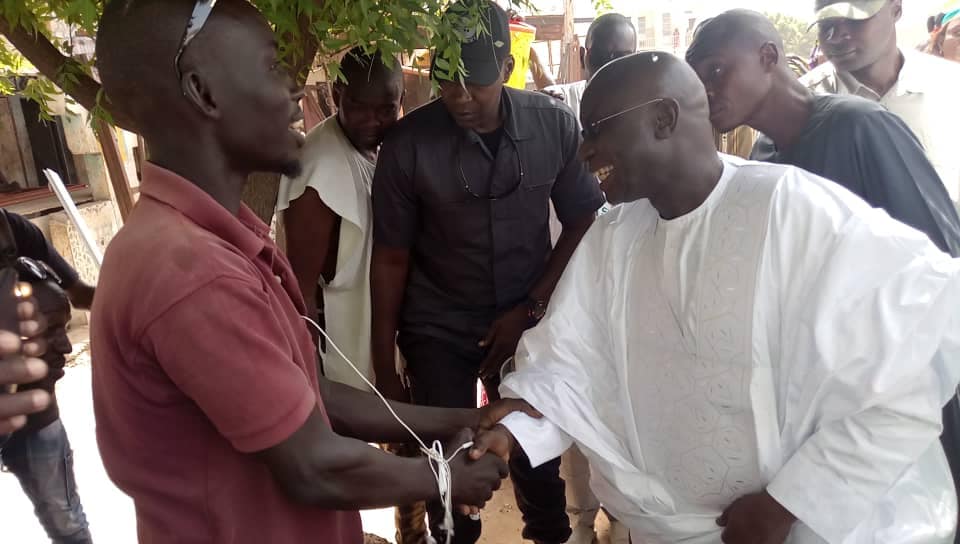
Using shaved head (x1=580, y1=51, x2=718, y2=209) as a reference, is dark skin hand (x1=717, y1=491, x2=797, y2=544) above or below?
below

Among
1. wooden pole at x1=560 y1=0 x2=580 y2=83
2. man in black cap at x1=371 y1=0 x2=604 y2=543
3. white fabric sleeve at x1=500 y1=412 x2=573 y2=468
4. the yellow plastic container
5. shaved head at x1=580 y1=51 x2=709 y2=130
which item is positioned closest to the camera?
shaved head at x1=580 y1=51 x2=709 y2=130

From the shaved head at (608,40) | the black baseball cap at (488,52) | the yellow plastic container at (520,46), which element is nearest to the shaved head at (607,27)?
the shaved head at (608,40)

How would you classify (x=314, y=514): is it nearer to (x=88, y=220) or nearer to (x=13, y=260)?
(x=13, y=260)

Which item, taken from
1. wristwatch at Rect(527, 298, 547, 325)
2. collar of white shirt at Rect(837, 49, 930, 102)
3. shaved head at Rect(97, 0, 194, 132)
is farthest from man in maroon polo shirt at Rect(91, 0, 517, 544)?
collar of white shirt at Rect(837, 49, 930, 102)

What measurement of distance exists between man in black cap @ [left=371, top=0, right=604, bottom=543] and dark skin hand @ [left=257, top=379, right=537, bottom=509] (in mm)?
718

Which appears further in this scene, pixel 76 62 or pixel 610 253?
pixel 610 253

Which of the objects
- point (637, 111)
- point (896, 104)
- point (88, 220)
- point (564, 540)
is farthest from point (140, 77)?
point (88, 220)

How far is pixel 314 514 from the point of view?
1467mm

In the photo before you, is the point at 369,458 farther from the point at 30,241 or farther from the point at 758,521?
the point at 30,241

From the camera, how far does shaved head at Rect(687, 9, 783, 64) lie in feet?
7.41

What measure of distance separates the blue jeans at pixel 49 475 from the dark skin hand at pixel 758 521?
2895 millimetres

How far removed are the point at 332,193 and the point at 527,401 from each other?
114cm

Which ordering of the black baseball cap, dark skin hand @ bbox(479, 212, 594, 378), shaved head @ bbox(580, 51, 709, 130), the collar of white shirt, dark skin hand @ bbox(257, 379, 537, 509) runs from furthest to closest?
the collar of white shirt < dark skin hand @ bbox(479, 212, 594, 378) < the black baseball cap < shaved head @ bbox(580, 51, 709, 130) < dark skin hand @ bbox(257, 379, 537, 509)

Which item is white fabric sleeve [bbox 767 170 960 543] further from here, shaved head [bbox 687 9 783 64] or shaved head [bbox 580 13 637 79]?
shaved head [bbox 580 13 637 79]
